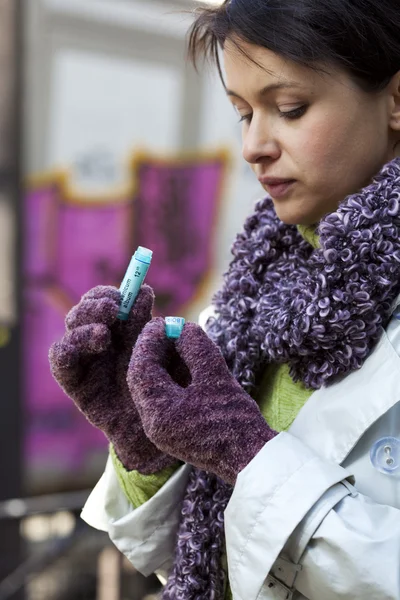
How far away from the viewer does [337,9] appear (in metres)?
1.44

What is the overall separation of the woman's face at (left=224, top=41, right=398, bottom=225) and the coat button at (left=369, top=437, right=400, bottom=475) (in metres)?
0.47

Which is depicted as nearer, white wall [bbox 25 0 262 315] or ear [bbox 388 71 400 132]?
ear [bbox 388 71 400 132]

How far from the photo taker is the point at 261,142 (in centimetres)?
152

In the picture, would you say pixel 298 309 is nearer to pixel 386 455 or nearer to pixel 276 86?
pixel 386 455

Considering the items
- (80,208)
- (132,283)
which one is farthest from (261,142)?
(80,208)

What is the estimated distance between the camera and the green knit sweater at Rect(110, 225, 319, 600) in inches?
61.9

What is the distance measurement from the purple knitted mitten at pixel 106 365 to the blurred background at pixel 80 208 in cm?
276

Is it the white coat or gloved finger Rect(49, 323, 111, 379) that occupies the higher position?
gloved finger Rect(49, 323, 111, 379)

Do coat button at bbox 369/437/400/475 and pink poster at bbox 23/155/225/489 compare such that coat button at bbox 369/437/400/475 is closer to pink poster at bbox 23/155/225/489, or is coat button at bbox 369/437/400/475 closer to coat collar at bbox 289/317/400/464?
coat collar at bbox 289/317/400/464

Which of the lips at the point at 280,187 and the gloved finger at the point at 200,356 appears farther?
the lips at the point at 280,187

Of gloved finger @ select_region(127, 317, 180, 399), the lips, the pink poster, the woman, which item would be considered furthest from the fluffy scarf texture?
the pink poster

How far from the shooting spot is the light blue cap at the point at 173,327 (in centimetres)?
148

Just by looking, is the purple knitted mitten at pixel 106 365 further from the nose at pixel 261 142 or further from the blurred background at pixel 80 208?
the blurred background at pixel 80 208

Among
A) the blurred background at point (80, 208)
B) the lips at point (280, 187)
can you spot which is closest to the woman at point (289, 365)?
the lips at point (280, 187)
